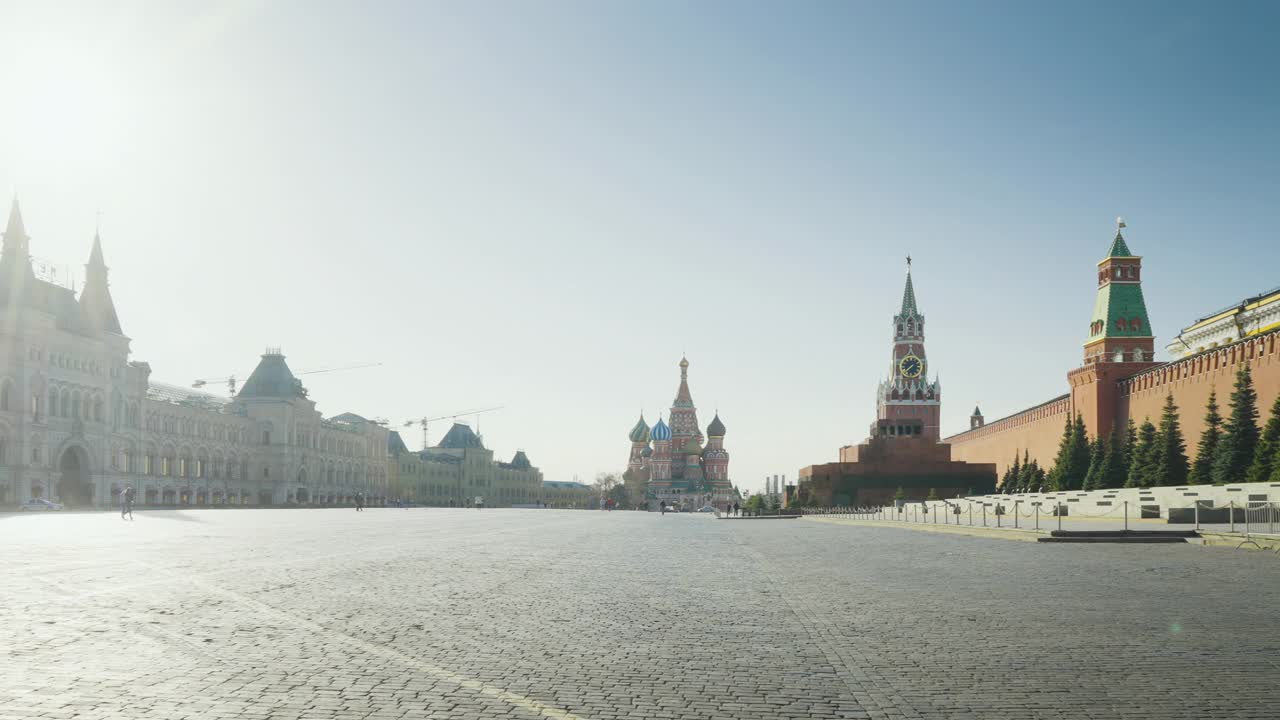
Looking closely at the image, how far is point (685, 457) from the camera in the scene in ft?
498

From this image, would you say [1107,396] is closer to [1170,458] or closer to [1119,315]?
[1119,315]

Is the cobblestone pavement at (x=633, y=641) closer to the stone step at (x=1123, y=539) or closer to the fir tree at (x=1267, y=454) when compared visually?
the stone step at (x=1123, y=539)

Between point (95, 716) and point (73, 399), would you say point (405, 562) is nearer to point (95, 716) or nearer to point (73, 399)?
point (95, 716)

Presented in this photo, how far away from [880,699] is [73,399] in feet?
230

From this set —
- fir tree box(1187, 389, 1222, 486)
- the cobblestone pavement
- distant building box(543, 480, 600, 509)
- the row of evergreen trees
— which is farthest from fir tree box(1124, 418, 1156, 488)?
distant building box(543, 480, 600, 509)

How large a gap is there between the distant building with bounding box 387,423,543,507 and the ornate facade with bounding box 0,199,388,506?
97.6ft

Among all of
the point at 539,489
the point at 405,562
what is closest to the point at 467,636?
the point at 405,562

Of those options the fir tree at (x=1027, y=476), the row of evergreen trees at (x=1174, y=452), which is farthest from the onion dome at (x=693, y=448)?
the row of evergreen trees at (x=1174, y=452)

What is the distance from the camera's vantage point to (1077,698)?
6.12 meters

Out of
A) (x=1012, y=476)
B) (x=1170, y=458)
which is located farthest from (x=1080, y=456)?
(x=1012, y=476)

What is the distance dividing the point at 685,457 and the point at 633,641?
144 meters

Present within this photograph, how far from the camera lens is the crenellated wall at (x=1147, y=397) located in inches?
1555

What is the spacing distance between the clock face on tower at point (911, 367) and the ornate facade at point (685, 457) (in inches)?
1853

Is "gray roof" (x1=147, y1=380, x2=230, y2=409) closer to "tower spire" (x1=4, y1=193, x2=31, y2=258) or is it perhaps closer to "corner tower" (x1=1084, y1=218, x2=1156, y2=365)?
"tower spire" (x1=4, y1=193, x2=31, y2=258)
